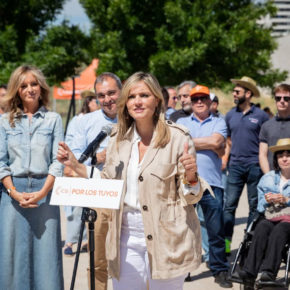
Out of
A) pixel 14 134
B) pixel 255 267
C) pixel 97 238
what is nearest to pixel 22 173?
pixel 14 134

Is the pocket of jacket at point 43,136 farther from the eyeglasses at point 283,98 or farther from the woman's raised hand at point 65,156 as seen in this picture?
the eyeglasses at point 283,98

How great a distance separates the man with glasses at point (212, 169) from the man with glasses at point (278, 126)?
837 mm

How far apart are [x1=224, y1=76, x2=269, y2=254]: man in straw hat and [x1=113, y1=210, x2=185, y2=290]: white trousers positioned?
3884mm

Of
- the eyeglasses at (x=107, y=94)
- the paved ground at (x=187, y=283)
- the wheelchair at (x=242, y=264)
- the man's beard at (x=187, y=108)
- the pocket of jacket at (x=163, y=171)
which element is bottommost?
the paved ground at (x=187, y=283)

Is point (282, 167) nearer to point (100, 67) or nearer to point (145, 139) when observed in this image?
point (145, 139)

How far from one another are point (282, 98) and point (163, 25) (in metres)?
11.9

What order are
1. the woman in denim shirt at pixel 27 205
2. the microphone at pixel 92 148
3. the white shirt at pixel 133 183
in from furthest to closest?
the woman in denim shirt at pixel 27 205, the microphone at pixel 92 148, the white shirt at pixel 133 183

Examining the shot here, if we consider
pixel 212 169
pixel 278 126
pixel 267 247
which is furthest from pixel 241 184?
pixel 267 247

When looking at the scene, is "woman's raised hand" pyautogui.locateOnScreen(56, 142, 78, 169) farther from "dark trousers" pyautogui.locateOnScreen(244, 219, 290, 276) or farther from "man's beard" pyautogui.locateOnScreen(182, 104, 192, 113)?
"man's beard" pyautogui.locateOnScreen(182, 104, 192, 113)

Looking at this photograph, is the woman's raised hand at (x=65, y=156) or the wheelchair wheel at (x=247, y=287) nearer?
the woman's raised hand at (x=65, y=156)

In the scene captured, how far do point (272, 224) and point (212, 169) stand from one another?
90 cm

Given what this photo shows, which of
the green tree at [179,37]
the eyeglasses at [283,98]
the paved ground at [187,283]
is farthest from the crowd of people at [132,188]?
the green tree at [179,37]

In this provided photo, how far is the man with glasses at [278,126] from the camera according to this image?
6.54 meters

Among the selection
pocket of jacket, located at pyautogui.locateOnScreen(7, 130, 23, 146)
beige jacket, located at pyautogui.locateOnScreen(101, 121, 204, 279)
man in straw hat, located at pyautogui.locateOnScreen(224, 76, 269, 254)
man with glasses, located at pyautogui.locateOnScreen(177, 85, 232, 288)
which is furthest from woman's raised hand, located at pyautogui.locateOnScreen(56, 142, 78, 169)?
man in straw hat, located at pyautogui.locateOnScreen(224, 76, 269, 254)
